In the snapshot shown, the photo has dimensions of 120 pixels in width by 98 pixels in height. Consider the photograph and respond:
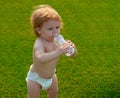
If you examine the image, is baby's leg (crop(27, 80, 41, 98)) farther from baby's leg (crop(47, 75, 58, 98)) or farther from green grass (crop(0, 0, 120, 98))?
green grass (crop(0, 0, 120, 98))

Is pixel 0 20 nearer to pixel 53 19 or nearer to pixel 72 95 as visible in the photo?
pixel 72 95

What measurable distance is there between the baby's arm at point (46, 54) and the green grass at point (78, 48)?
4.82 feet

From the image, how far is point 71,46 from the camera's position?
388cm

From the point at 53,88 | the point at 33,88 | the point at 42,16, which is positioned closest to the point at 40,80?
the point at 33,88

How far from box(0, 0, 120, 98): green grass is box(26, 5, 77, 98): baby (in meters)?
1.13

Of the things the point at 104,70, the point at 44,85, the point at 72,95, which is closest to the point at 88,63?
the point at 104,70

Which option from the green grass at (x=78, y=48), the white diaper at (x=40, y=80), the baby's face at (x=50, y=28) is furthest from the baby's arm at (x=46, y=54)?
the green grass at (x=78, y=48)

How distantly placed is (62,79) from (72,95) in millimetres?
567

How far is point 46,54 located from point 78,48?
3.46 metres

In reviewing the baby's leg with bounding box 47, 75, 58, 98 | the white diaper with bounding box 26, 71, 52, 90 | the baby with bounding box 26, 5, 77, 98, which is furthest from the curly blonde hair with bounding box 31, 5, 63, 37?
the baby's leg with bounding box 47, 75, 58, 98

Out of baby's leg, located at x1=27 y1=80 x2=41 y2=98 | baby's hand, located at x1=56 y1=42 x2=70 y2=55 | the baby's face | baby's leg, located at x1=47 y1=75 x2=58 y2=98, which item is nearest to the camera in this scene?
baby's hand, located at x1=56 y1=42 x2=70 y2=55

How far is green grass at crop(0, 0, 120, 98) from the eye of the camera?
18.4ft

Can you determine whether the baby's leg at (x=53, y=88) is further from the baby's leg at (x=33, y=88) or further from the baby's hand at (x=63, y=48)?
the baby's hand at (x=63, y=48)

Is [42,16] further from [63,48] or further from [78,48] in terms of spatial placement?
[78,48]
